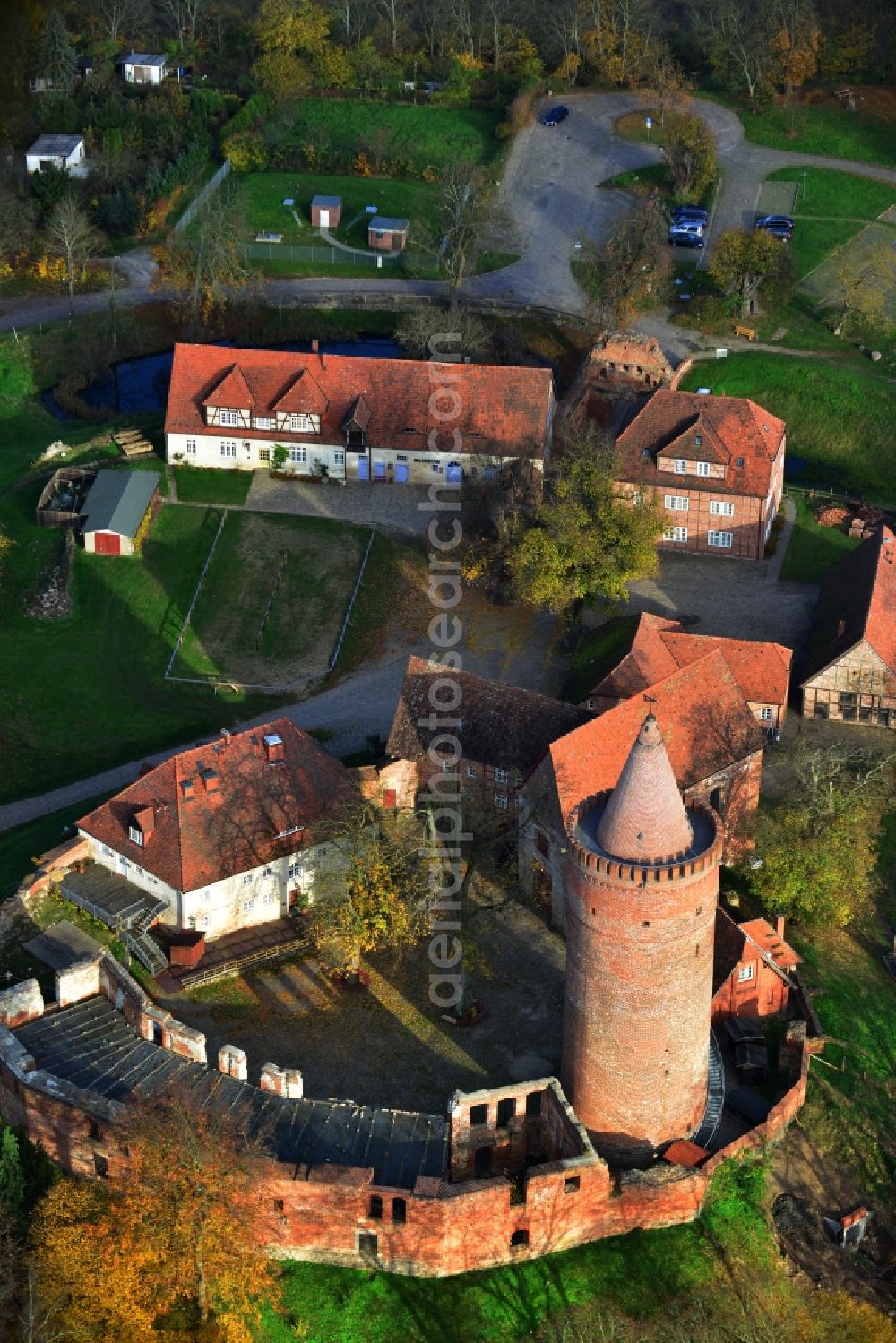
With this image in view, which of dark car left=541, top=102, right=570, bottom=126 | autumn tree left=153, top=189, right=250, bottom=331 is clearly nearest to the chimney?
autumn tree left=153, top=189, right=250, bottom=331

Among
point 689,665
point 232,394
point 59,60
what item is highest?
point 689,665

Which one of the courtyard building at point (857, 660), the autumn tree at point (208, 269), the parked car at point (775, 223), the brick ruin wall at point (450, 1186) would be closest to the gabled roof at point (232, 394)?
the autumn tree at point (208, 269)

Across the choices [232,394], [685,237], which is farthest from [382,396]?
[685,237]

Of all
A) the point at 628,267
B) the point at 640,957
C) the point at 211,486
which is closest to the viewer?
the point at 640,957

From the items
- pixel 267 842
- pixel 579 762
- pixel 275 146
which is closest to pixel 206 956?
pixel 267 842

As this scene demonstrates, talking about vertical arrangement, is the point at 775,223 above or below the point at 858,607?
below

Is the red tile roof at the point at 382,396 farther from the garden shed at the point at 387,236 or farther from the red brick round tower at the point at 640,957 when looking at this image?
the red brick round tower at the point at 640,957

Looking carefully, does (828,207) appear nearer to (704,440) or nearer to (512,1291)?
(704,440)
